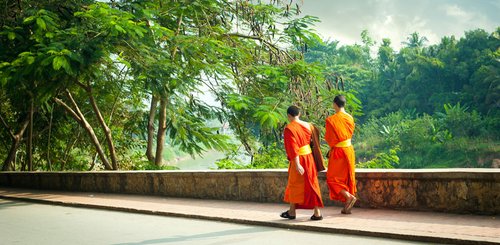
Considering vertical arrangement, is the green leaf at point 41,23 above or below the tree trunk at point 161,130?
above

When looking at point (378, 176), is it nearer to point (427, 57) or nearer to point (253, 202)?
point (253, 202)

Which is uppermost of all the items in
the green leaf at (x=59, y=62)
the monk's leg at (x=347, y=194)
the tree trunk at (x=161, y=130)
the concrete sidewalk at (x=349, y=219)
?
the green leaf at (x=59, y=62)

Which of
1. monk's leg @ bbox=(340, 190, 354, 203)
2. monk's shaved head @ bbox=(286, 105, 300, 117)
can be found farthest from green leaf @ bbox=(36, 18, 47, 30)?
monk's leg @ bbox=(340, 190, 354, 203)

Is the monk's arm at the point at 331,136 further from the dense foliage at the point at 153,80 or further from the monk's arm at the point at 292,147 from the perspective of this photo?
the dense foliage at the point at 153,80

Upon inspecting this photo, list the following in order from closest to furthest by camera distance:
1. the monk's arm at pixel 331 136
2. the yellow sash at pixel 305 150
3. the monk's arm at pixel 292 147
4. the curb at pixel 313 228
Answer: the curb at pixel 313 228, the monk's arm at pixel 292 147, the yellow sash at pixel 305 150, the monk's arm at pixel 331 136

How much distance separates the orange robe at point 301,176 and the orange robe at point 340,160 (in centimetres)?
31

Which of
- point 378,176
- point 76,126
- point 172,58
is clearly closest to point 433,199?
point 378,176

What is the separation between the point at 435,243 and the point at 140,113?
18.7 meters

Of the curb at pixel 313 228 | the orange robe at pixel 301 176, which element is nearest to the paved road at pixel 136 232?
the curb at pixel 313 228

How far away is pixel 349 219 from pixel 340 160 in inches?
33.7

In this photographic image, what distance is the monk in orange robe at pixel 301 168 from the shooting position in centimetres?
813

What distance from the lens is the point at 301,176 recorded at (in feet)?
27.1

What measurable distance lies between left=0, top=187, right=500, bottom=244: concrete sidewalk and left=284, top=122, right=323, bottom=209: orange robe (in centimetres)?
30

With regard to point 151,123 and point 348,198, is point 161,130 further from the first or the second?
point 348,198
